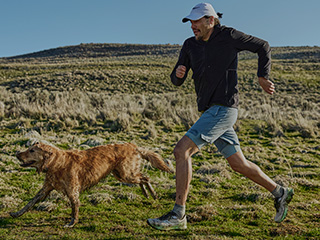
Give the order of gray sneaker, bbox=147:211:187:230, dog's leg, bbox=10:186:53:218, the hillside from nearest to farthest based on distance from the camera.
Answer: gray sneaker, bbox=147:211:187:230 < dog's leg, bbox=10:186:53:218 < the hillside

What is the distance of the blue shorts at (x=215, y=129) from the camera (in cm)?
345

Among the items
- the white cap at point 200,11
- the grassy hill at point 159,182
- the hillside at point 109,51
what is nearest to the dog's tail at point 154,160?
the grassy hill at point 159,182

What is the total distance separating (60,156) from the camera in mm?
4180

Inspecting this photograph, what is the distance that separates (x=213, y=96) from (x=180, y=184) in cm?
109

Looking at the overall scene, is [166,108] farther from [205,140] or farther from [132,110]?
[205,140]

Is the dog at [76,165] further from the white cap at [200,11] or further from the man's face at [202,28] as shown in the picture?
the white cap at [200,11]

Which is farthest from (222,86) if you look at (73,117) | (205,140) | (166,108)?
(166,108)

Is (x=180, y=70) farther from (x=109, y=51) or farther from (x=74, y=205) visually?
(x=109, y=51)

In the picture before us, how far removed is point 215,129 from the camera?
Result: 11.5 feet

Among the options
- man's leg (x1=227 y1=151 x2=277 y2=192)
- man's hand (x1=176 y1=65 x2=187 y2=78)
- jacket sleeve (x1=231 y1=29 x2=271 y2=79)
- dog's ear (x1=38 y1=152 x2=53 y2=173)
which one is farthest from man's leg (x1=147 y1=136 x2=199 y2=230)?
dog's ear (x1=38 y1=152 x2=53 y2=173)

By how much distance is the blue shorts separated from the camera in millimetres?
3453

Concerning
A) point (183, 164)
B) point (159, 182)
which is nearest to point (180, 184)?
point (183, 164)

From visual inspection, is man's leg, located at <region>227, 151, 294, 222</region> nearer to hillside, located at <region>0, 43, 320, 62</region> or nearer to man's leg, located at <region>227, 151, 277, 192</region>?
man's leg, located at <region>227, 151, 277, 192</region>

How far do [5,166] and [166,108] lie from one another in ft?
31.8
